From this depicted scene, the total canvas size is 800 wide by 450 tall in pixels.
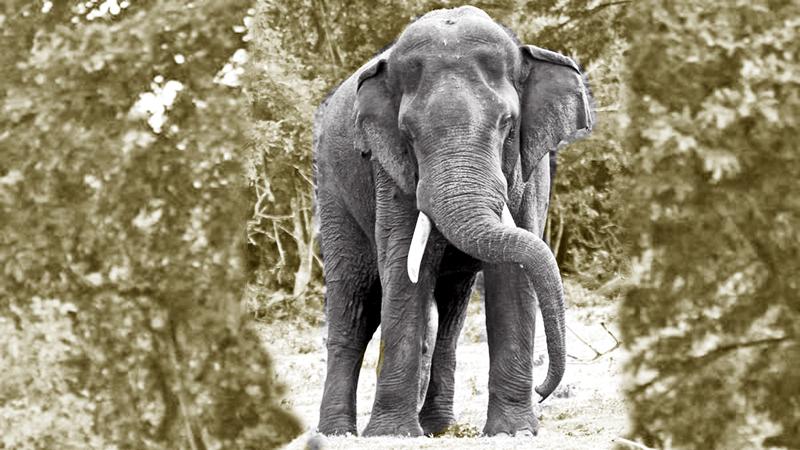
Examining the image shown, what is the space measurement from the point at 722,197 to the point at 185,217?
204 cm

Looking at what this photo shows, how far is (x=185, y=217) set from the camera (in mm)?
5215

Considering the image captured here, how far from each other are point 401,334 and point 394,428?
1.42ft

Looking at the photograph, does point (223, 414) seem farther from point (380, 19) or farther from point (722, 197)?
point (380, 19)

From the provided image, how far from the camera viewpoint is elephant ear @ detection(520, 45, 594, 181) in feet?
21.1

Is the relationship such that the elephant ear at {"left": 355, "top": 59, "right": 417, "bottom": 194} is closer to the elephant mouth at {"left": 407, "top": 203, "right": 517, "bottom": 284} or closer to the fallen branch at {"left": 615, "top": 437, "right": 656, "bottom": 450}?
the elephant mouth at {"left": 407, "top": 203, "right": 517, "bottom": 284}

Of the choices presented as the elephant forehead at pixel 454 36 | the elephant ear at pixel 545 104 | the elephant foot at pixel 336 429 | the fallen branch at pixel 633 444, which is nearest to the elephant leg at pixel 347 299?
the elephant foot at pixel 336 429

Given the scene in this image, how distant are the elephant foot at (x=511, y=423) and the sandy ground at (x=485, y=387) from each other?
8 centimetres

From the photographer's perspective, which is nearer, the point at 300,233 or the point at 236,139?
the point at 236,139

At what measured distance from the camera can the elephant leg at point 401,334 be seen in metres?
6.32

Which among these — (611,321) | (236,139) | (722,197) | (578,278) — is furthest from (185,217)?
(578,278)

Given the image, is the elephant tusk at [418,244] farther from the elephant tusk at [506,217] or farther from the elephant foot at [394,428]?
the elephant foot at [394,428]

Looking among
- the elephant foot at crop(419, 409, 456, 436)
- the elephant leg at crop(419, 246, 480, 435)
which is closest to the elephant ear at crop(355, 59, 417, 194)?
the elephant leg at crop(419, 246, 480, 435)

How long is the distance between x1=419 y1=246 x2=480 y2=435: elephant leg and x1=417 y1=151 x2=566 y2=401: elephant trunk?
1159 millimetres

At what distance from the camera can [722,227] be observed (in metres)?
5.12
